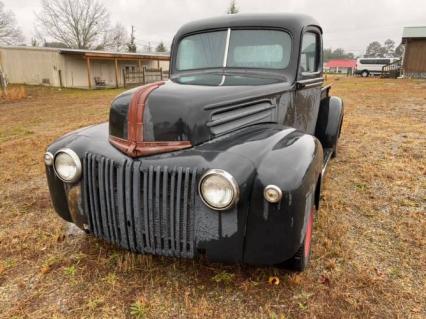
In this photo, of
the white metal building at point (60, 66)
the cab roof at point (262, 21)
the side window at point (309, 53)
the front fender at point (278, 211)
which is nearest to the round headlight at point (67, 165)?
the front fender at point (278, 211)

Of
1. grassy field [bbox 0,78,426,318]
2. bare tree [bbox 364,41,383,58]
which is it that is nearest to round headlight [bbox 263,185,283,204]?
grassy field [bbox 0,78,426,318]

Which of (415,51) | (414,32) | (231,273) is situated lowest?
(231,273)

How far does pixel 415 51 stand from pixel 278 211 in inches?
1139

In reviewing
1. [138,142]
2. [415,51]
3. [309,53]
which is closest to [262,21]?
[309,53]

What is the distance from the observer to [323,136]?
4.63 m

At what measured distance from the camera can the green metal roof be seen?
Answer: 24297mm

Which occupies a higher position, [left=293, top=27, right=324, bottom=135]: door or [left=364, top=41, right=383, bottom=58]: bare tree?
[left=364, top=41, right=383, bottom=58]: bare tree

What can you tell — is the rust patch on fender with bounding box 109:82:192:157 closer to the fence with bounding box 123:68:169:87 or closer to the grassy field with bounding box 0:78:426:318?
the grassy field with bounding box 0:78:426:318

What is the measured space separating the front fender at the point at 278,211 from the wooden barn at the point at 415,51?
2834 cm

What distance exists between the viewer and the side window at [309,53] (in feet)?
11.1

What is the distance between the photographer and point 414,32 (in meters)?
24.7

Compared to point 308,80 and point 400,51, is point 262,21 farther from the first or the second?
point 400,51

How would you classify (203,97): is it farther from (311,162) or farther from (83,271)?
(83,271)

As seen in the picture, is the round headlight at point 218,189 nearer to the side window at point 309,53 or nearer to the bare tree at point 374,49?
the side window at point 309,53
